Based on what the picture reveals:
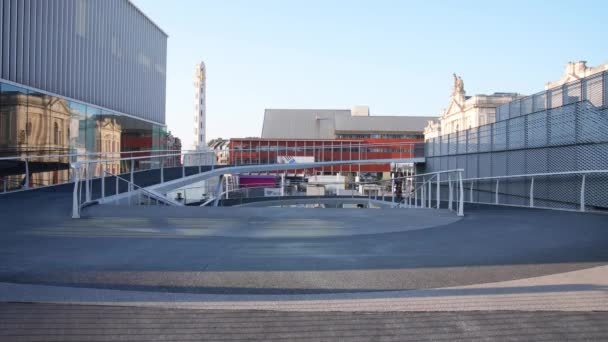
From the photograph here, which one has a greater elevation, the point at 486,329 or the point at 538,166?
the point at 538,166

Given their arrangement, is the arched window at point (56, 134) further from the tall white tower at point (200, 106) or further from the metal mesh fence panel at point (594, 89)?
the tall white tower at point (200, 106)

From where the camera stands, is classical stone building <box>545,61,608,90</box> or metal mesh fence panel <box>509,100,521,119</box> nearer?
metal mesh fence panel <box>509,100,521,119</box>

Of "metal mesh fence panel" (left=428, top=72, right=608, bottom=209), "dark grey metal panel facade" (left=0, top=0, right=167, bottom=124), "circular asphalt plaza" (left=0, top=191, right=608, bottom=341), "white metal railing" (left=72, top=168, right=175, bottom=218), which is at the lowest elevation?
"circular asphalt plaza" (left=0, top=191, right=608, bottom=341)

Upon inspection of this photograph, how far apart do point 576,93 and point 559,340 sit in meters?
13.4

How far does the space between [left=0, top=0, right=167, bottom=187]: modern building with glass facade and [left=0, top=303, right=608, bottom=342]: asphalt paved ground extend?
13.1 m

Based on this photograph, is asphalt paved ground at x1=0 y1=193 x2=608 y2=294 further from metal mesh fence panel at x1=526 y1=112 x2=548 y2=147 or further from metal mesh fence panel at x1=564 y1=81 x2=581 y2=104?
metal mesh fence panel at x1=526 y1=112 x2=548 y2=147

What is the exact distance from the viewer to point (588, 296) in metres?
4.10

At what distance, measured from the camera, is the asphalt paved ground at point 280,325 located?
3316mm

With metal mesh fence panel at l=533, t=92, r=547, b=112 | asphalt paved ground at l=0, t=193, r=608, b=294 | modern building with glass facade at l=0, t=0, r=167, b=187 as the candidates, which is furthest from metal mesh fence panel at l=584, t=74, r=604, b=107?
modern building with glass facade at l=0, t=0, r=167, b=187

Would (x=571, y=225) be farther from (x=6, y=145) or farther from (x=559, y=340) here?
(x=6, y=145)

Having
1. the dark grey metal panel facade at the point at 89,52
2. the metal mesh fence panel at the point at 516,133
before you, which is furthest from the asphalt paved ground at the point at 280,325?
the dark grey metal panel facade at the point at 89,52

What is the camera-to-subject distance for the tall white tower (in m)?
76.0

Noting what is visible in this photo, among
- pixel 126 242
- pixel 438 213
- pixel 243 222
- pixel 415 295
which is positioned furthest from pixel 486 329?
pixel 438 213

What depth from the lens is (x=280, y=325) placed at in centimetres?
351
